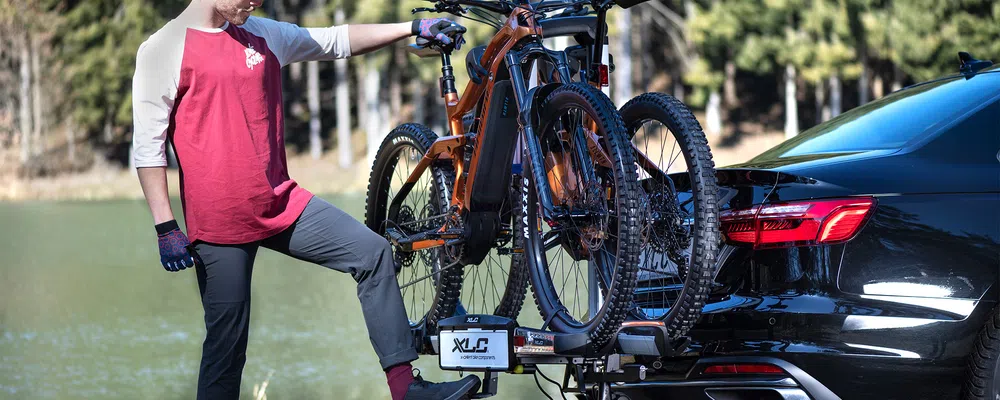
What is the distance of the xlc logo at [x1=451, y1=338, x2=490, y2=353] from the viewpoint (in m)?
4.66

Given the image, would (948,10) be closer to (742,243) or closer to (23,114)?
(23,114)

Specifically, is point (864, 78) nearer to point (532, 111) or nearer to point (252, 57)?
point (532, 111)

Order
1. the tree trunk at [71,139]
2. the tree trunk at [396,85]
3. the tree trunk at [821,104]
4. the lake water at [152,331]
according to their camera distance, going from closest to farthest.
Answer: the lake water at [152,331] → the tree trunk at [821,104] → the tree trunk at [396,85] → the tree trunk at [71,139]

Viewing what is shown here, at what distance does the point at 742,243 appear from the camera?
4.36m

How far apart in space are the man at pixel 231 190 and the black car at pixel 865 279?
1.03 metres

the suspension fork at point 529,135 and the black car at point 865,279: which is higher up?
the suspension fork at point 529,135

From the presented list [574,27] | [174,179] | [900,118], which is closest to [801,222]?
[900,118]

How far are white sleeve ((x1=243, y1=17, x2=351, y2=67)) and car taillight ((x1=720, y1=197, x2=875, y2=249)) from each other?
1.76 m

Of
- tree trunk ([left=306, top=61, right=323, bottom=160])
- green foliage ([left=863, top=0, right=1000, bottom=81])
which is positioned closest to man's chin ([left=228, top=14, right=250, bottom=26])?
green foliage ([left=863, top=0, right=1000, bottom=81])

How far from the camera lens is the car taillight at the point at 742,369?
14.0 ft

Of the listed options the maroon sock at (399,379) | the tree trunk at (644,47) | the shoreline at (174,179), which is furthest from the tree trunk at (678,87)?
the maroon sock at (399,379)

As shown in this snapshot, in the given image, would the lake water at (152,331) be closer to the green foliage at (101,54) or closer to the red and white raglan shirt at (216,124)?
the red and white raglan shirt at (216,124)

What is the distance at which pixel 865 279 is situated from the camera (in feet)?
13.8

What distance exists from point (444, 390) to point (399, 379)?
0.68 ft
